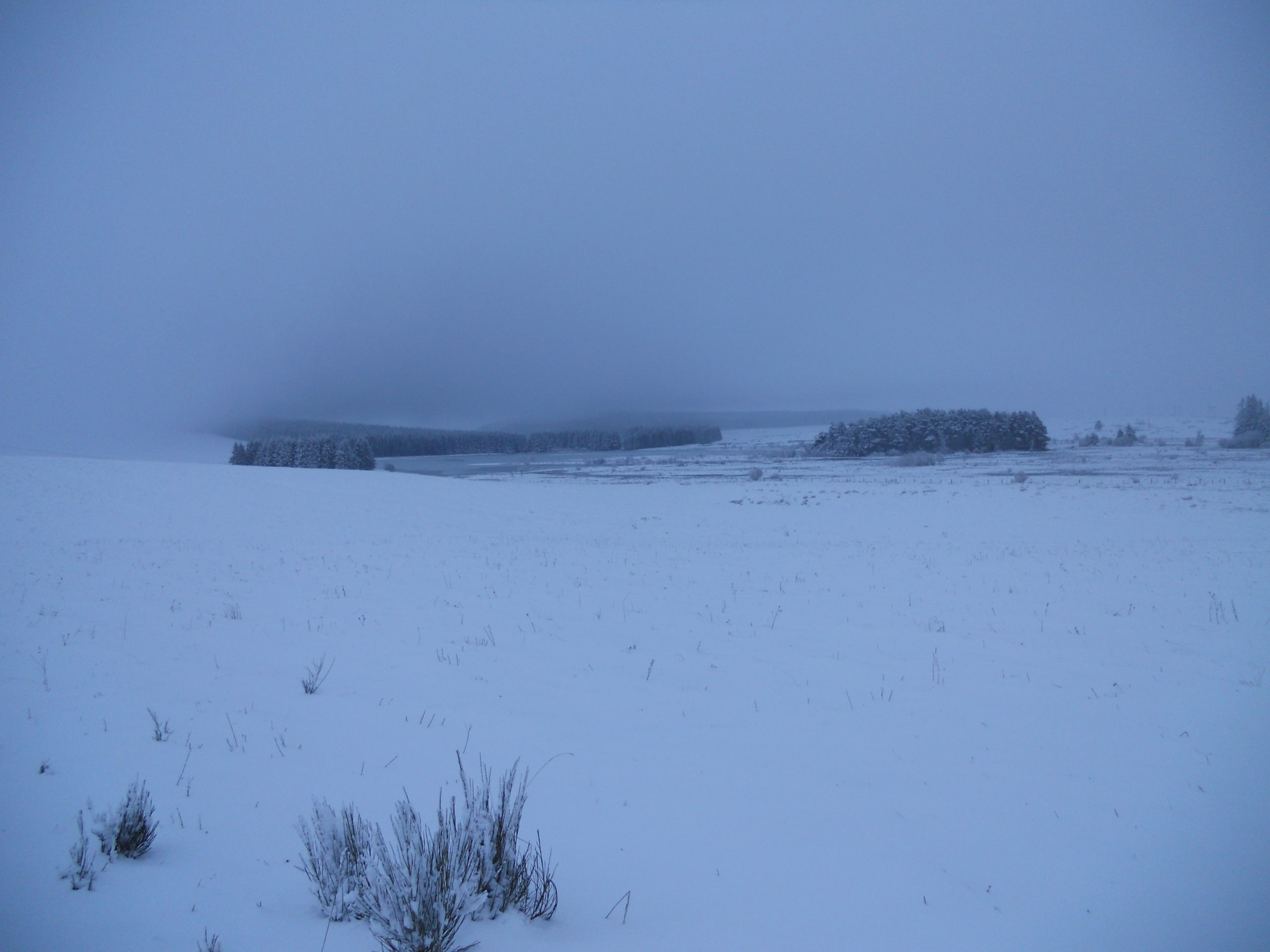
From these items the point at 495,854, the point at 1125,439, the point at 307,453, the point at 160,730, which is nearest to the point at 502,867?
the point at 495,854

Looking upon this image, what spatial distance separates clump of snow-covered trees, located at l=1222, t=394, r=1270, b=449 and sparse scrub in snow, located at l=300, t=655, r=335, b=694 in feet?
219

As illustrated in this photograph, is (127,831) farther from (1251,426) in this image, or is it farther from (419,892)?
(1251,426)

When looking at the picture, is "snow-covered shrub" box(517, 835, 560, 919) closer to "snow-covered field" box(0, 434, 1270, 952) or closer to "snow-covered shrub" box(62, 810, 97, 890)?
"snow-covered field" box(0, 434, 1270, 952)

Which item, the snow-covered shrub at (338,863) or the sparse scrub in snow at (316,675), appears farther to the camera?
the sparse scrub in snow at (316,675)

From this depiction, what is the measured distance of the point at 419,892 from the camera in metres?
2.78

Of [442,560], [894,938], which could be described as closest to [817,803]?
[894,938]

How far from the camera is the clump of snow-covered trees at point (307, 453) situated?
199 ft

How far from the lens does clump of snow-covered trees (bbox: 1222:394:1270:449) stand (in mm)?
50938

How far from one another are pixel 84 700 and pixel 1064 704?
942cm

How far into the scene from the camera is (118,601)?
966 cm

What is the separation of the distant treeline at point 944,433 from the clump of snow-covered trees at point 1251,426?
1592cm

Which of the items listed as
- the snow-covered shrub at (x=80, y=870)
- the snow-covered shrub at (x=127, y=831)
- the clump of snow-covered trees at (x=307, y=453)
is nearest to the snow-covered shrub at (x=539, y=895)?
the snow-covered shrub at (x=127, y=831)

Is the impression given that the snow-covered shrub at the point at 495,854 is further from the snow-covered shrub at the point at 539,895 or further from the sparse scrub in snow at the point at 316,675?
the sparse scrub in snow at the point at 316,675

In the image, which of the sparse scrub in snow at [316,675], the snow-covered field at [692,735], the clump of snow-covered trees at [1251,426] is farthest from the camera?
the clump of snow-covered trees at [1251,426]
